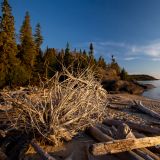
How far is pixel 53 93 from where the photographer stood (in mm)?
6621

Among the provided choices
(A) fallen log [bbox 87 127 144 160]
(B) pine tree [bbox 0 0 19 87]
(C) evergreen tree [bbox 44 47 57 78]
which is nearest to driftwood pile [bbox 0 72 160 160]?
(A) fallen log [bbox 87 127 144 160]

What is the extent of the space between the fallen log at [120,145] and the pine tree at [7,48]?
29.8 m

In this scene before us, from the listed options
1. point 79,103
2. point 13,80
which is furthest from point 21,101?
point 13,80

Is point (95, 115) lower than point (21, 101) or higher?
lower

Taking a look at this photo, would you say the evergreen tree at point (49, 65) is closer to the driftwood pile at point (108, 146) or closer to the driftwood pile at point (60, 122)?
the driftwood pile at point (60, 122)

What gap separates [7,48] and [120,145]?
110ft

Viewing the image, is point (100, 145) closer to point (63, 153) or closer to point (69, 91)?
point (63, 153)

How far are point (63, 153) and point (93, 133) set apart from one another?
4.45 feet

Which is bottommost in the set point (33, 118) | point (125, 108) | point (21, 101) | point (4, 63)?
point (125, 108)

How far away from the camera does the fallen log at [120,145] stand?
15.1 ft

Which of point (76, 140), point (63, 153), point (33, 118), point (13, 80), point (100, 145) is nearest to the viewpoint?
point (100, 145)

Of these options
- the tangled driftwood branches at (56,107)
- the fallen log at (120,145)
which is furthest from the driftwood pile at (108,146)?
the tangled driftwood branches at (56,107)

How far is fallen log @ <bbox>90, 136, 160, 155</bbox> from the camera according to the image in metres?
4.59

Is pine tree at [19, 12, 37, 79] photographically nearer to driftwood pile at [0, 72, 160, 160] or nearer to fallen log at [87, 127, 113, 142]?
driftwood pile at [0, 72, 160, 160]
